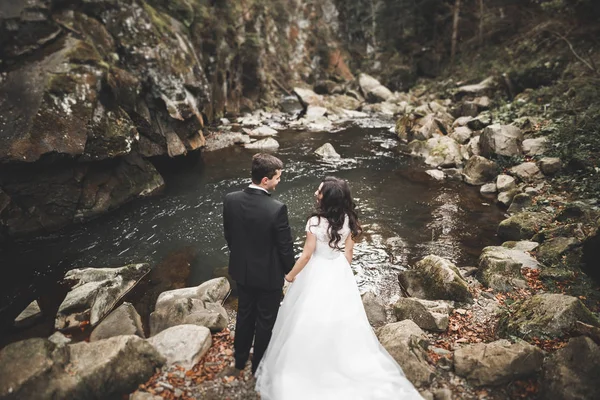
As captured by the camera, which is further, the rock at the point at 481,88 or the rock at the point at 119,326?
the rock at the point at 481,88

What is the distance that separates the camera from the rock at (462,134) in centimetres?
1521

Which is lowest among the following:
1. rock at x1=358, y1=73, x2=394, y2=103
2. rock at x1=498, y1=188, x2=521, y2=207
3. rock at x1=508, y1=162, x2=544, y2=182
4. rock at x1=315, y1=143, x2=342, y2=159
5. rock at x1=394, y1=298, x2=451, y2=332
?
rock at x1=394, y1=298, x2=451, y2=332

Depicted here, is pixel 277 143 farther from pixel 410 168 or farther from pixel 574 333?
pixel 574 333

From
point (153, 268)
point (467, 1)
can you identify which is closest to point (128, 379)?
point (153, 268)

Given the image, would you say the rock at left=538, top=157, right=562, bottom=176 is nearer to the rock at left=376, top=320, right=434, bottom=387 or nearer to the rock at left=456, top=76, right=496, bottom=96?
the rock at left=376, top=320, right=434, bottom=387

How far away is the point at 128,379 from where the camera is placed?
3646 millimetres

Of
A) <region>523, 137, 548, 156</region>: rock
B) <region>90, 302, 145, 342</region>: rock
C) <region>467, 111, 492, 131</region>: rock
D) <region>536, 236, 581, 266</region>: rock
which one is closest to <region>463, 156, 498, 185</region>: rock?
<region>523, 137, 548, 156</region>: rock

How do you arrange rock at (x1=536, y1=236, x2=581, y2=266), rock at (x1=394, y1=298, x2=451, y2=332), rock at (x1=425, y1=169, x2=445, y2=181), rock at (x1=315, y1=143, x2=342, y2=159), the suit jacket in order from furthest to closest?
1. rock at (x1=315, y1=143, x2=342, y2=159)
2. rock at (x1=425, y1=169, x2=445, y2=181)
3. rock at (x1=536, y1=236, x2=581, y2=266)
4. rock at (x1=394, y1=298, x2=451, y2=332)
5. the suit jacket

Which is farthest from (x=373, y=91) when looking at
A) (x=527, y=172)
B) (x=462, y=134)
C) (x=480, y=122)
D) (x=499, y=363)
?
(x=499, y=363)

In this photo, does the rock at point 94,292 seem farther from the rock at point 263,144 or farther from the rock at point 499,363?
the rock at point 263,144

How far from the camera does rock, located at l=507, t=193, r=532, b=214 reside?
9.36 metres

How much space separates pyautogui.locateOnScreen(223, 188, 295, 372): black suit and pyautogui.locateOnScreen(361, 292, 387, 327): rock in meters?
2.35

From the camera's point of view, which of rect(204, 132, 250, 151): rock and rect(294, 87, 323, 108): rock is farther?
rect(294, 87, 323, 108): rock

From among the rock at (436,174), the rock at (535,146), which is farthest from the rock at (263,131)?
the rock at (535,146)
